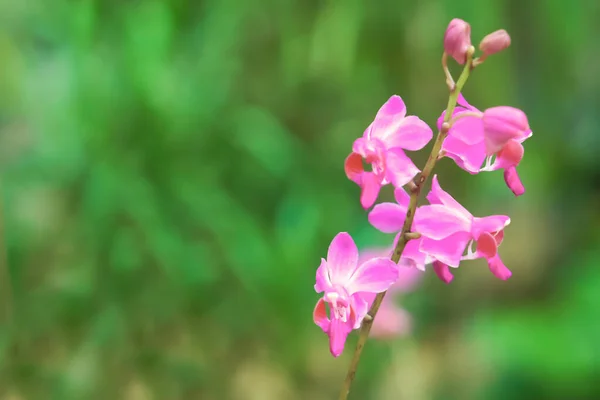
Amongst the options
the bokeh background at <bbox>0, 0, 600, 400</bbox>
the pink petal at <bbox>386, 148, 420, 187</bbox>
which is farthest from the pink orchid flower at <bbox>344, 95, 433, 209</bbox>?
the bokeh background at <bbox>0, 0, 600, 400</bbox>

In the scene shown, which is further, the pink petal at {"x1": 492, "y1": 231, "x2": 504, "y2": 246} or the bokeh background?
the bokeh background

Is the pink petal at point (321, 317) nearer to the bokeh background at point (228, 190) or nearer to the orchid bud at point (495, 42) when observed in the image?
the orchid bud at point (495, 42)

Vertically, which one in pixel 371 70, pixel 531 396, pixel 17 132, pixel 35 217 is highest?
pixel 371 70

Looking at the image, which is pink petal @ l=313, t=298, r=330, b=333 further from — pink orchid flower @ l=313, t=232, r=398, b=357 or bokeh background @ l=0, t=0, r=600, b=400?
bokeh background @ l=0, t=0, r=600, b=400

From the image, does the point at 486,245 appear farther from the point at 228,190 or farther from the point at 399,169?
the point at 228,190

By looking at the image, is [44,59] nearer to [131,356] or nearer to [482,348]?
[131,356]

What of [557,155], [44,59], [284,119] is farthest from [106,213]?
[557,155]
